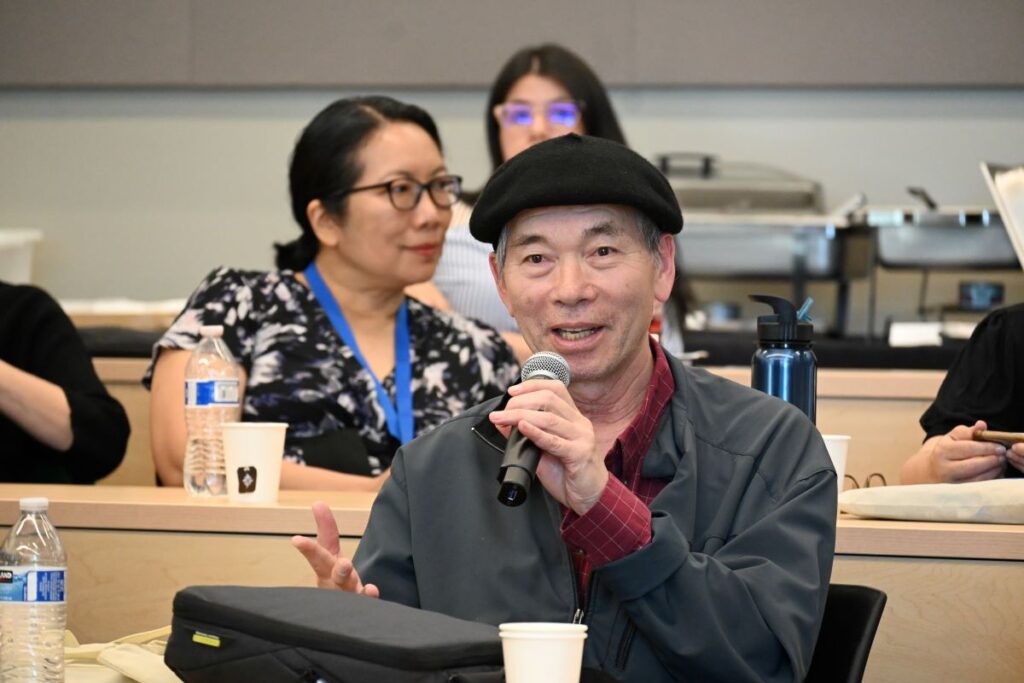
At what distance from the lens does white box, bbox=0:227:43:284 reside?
4941mm

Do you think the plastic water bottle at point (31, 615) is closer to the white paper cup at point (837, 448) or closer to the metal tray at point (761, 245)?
the white paper cup at point (837, 448)

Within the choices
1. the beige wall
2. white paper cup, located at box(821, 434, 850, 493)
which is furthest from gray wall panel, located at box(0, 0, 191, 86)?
white paper cup, located at box(821, 434, 850, 493)

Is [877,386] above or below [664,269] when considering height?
below

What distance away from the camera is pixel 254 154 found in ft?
17.4

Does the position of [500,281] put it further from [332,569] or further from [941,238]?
[941,238]

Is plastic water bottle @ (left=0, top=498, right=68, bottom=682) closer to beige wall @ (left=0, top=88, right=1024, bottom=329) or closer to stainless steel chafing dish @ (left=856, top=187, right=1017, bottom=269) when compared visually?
stainless steel chafing dish @ (left=856, top=187, right=1017, bottom=269)

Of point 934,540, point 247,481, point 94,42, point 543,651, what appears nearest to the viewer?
point 543,651

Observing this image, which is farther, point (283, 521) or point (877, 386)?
point (877, 386)

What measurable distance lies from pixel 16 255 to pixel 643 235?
158 inches

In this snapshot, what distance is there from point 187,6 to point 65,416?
10.3ft

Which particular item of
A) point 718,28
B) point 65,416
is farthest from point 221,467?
point 718,28

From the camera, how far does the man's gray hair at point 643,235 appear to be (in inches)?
59.4

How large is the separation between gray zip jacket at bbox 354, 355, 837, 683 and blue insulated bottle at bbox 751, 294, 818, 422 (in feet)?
1.38

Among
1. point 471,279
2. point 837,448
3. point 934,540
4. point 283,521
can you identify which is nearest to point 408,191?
point 471,279
